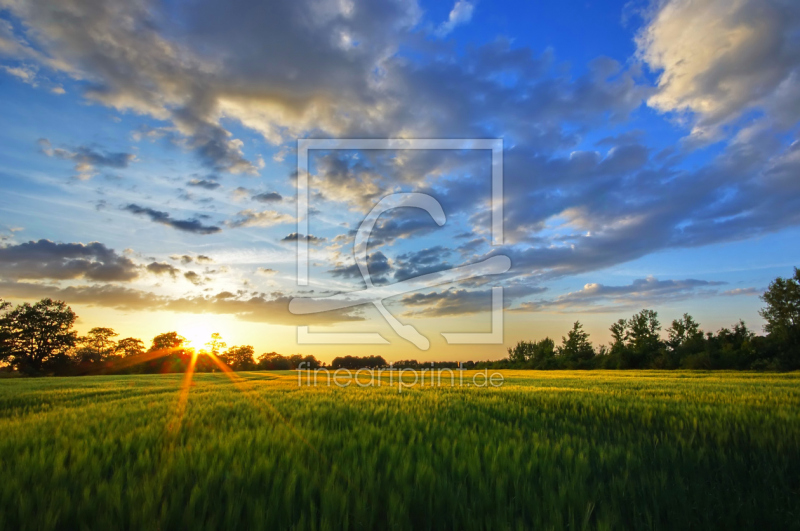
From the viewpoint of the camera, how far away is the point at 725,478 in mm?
3082

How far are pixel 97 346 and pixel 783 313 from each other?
124 m

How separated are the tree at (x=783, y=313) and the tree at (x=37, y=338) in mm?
106077

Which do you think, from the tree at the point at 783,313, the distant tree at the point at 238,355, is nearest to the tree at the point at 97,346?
the distant tree at the point at 238,355

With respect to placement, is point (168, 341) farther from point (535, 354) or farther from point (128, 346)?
point (535, 354)

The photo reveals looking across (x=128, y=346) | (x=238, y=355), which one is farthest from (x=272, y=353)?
(x=128, y=346)

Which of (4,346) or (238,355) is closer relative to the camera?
(4,346)

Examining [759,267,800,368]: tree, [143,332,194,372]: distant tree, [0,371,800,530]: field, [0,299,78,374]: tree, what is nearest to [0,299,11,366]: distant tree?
[0,299,78,374]: tree

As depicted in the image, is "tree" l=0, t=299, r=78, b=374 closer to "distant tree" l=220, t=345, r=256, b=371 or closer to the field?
"distant tree" l=220, t=345, r=256, b=371

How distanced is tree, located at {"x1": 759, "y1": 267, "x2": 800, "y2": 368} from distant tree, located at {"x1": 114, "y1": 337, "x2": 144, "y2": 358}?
109402 millimetres

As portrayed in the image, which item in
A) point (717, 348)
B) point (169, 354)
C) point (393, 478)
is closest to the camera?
point (393, 478)

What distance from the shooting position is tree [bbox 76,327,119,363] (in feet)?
220

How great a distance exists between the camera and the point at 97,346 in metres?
74.9

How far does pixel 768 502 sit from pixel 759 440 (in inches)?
77.2

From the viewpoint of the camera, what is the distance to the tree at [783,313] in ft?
149
